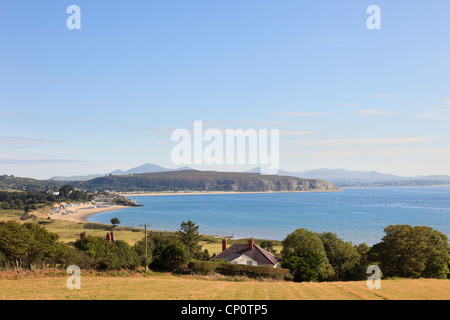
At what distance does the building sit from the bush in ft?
21.0

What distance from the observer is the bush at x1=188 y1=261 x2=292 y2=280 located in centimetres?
3666

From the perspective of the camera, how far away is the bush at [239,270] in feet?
120

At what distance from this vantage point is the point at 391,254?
36.2 metres

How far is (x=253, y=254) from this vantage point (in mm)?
46344

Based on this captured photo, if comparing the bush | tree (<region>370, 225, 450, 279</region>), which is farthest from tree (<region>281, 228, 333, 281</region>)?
tree (<region>370, 225, 450, 279</region>)

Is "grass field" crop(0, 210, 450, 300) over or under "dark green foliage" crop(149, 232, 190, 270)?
over

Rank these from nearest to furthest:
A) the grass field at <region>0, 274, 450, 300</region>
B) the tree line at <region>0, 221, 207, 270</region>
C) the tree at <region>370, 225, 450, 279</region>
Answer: the grass field at <region>0, 274, 450, 300</region>, the tree at <region>370, 225, 450, 279</region>, the tree line at <region>0, 221, 207, 270</region>

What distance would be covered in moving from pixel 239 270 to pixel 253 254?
8.80 metres

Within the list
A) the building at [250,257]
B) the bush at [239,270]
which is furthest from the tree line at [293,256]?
the building at [250,257]

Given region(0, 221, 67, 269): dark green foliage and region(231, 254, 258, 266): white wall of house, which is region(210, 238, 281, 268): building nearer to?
region(231, 254, 258, 266): white wall of house

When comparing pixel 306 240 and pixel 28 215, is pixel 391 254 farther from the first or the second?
pixel 28 215

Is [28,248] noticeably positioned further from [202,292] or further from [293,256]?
[293,256]
